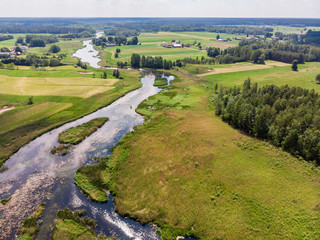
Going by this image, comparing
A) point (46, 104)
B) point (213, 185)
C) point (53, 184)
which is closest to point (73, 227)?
point (53, 184)

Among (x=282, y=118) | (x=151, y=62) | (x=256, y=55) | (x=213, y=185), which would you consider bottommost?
(x=213, y=185)

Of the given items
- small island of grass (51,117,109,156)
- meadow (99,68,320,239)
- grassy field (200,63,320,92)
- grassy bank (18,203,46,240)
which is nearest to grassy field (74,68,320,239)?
meadow (99,68,320,239)

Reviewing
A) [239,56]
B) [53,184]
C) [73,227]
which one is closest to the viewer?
[73,227]

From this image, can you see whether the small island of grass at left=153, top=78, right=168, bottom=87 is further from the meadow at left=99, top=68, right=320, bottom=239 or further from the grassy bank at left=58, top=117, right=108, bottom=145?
the meadow at left=99, top=68, right=320, bottom=239

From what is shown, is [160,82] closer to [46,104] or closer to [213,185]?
[46,104]

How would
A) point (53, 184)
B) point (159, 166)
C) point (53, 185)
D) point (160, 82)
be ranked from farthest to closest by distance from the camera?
1. point (160, 82)
2. point (159, 166)
3. point (53, 184)
4. point (53, 185)
